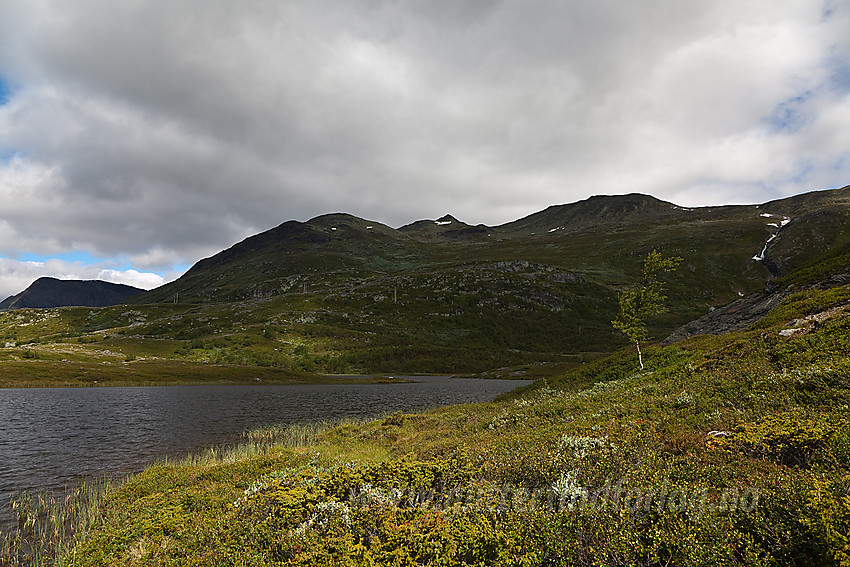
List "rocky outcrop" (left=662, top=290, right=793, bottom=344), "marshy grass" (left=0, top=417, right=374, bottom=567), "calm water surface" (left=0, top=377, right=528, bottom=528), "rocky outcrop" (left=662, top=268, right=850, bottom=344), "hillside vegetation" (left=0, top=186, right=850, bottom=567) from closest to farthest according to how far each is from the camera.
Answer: "hillside vegetation" (left=0, top=186, right=850, bottom=567) → "marshy grass" (left=0, top=417, right=374, bottom=567) → "calm water surface" (left=0, top=377, right=528, bottom=528) → "rocky outcrop" (left=662, top=268, right=850, bottom=344) → "rocky outcrop" (left=662, top=290, right=793, bottom=344)

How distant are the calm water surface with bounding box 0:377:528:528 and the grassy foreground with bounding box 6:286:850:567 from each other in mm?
13452

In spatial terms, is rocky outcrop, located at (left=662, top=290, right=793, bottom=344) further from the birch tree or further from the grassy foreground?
the grassy foreground

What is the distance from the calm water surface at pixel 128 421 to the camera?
1107 inches

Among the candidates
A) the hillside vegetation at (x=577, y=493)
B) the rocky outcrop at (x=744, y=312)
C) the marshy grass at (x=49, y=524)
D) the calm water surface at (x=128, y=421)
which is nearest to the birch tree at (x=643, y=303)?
the rocky outcrop at (x=744, y=312)

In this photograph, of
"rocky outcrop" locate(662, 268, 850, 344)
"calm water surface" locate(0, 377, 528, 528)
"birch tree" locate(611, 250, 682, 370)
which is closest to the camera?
"calm water surface" locate(0, 377, 528, 528)

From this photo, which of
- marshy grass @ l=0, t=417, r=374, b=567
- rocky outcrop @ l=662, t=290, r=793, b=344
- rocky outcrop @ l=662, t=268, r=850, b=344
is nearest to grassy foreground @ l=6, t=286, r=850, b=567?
marshy grass @ l=0, t=417, r=374, b=567

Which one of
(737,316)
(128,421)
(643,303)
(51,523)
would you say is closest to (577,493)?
(51,523)

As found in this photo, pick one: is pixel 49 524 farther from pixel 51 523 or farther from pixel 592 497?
pixel 592 497

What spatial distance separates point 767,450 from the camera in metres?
9.88

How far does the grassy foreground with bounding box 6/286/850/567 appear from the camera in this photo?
650cm

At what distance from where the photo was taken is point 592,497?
343 inches

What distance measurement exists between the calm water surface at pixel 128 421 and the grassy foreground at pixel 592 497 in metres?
13.5

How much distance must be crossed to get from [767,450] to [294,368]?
5386 inches

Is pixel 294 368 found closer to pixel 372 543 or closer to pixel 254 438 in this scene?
pixel 254 438
